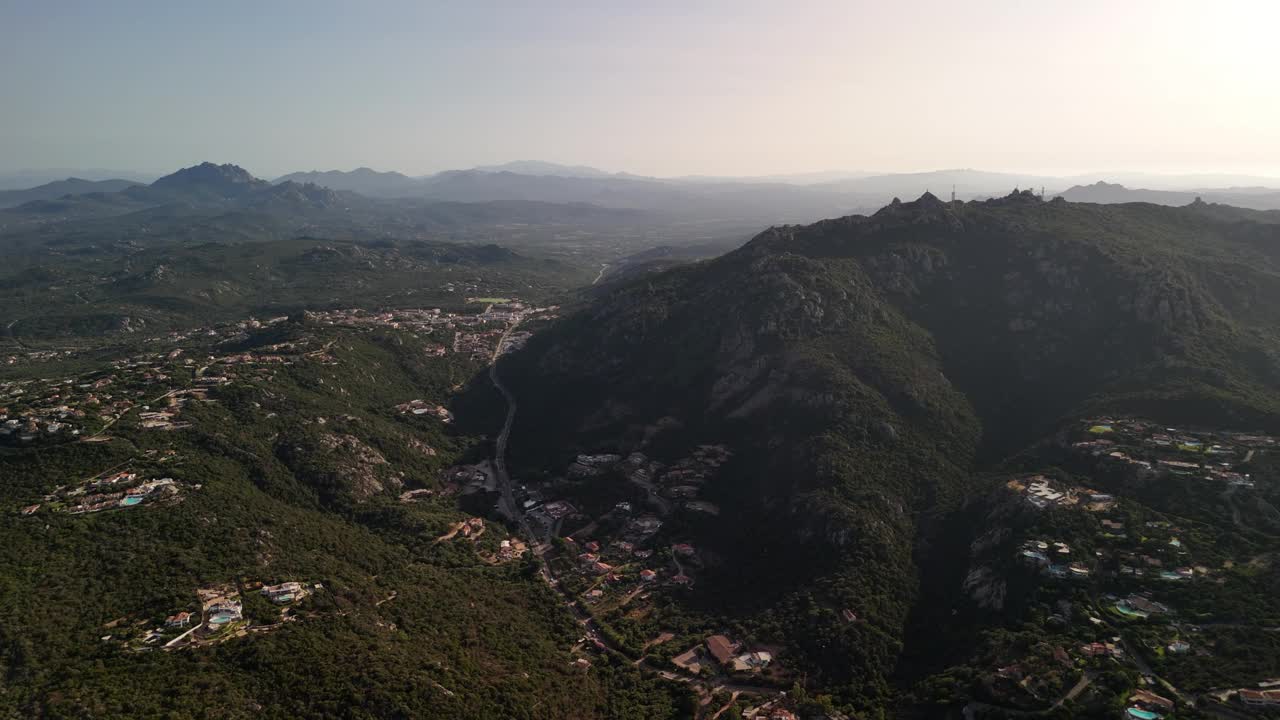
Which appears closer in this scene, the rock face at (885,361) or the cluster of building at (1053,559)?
the cluster of building at (1053,559)

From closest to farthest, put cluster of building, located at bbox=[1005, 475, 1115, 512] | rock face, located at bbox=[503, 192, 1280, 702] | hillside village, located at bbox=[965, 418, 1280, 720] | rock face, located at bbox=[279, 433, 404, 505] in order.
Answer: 1. hillside village, located at bbox=[965, 418, 1280, 720]
2. cluster of building, located at bbox=[1005, 475, 1115, 512]
3. rock face, located at bbox=[503, 192, 1280, 702]
4. rock face, located at bbox=[279, 433, 404, 505]

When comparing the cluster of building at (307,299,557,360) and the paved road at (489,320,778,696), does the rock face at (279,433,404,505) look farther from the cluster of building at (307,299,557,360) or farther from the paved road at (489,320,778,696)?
the cluster of building at (307,299,557,360)

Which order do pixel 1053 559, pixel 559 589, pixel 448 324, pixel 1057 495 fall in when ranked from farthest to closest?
pixel 448 324 → pixel 559 589 → pixel 1057 495 → pixel 1053 559

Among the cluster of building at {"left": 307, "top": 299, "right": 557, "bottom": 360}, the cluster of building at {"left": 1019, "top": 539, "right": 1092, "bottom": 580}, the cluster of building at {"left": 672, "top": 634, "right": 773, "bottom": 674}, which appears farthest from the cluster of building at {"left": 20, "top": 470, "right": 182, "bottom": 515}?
the cluster of building at {"left": 1019, "top": 539, "right": 1092, "bottom": 580}

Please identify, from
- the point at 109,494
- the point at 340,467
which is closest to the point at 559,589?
the point at 340,467

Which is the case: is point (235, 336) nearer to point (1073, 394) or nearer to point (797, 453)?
point (797, 453)

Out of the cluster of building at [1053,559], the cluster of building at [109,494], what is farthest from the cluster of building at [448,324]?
the cluster of building at [1053,559]

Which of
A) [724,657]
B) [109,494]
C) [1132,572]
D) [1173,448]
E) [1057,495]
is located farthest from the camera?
[1173,448]

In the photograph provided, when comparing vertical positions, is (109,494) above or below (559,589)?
above

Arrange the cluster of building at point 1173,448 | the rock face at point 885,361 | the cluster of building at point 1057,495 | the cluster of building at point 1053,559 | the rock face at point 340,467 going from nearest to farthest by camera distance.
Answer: the cluster of building at point 1053,559 < the cluster of building at point 1057,495 < the cluster of building at point 1173,448 < the rock face at point 885,361 < the rock face at point 340,467

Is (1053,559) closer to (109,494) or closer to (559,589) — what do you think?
(559,589)

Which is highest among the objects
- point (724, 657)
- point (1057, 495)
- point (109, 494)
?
point (109, 494)

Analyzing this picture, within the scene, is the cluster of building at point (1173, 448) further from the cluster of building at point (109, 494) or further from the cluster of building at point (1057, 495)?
the cluster of building at point (109, 494)
